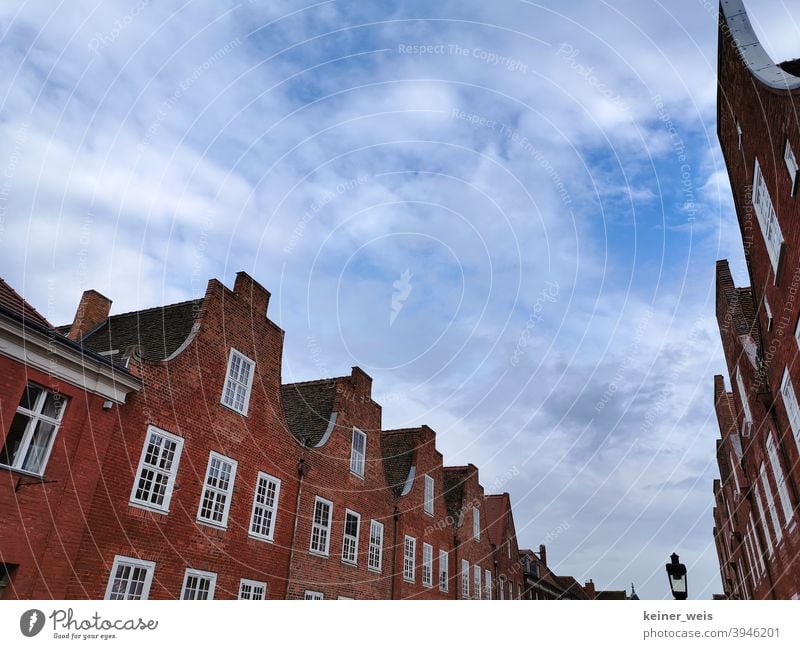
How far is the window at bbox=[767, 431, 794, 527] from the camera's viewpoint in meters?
15.9

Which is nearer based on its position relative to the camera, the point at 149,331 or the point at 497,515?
the point at 149,331

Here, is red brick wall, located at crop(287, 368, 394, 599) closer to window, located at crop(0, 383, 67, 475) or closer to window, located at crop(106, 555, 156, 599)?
window, located at crop(106, 555, 156, 599)

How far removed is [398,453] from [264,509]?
48.2 ft

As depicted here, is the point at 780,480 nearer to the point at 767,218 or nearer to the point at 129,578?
the point at 767,218

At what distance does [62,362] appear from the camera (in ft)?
43.2

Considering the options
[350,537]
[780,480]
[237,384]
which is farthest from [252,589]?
[780,480]

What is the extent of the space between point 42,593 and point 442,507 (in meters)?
25.1

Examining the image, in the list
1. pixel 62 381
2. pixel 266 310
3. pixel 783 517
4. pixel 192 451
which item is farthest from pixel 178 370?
pixel 783 517

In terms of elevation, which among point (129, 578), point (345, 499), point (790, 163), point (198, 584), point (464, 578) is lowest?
point (129, 578)

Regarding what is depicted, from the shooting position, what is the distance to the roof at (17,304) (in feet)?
43.5

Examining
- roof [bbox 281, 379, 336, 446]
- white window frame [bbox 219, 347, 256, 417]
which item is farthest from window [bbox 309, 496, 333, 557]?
white window frame [bbox 219, 347, 256, 417]

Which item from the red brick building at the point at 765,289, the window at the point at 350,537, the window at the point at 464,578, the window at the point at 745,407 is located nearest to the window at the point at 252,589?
the window at the point at 350,537

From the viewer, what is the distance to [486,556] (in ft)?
130
